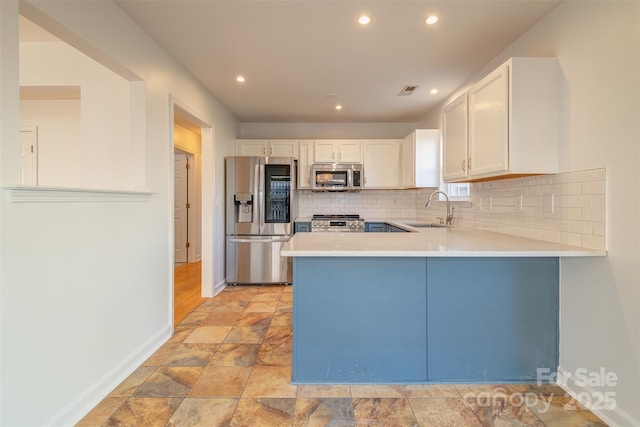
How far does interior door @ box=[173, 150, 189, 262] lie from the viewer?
583 centimetres

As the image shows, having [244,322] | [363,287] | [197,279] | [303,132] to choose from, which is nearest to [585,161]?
[363,287]

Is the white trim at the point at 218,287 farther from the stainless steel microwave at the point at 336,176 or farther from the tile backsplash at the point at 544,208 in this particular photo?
the tile backsplash at the point at 544,208

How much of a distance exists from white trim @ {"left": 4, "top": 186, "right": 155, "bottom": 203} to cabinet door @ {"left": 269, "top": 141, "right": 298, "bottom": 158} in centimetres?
265

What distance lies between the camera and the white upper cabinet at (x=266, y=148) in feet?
15.2

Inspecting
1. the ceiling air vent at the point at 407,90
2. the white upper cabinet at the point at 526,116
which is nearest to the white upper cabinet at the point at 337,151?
the ceiling air vent at the point at 407,90

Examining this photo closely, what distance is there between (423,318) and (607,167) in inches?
51.7

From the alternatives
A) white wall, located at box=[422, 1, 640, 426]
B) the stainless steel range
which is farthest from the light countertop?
the stainless steel range

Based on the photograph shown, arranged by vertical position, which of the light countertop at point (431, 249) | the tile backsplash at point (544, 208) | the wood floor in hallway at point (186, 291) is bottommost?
the wood floor in hallway at point (186, 291)

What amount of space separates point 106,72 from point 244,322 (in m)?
2.41

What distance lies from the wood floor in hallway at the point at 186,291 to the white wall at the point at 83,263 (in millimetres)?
630

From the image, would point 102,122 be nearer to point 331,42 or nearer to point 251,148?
point 331,42

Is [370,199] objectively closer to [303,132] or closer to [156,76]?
[303,132]

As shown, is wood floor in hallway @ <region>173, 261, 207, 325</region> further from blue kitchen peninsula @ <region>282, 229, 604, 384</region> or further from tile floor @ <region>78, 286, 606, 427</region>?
blue kitchen peninsula @ <region>282, 229, 604, 384</region>

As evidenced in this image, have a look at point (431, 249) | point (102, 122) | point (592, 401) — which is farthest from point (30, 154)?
point (592, 401)
